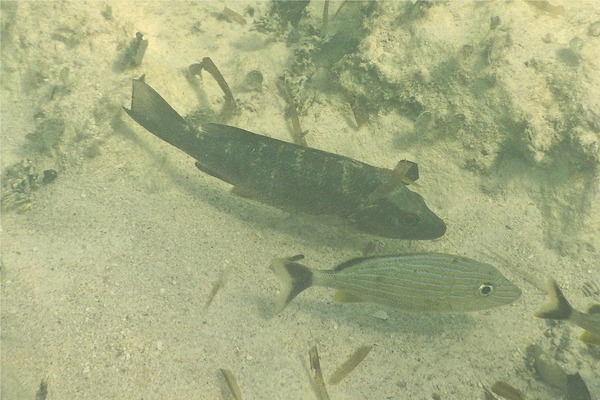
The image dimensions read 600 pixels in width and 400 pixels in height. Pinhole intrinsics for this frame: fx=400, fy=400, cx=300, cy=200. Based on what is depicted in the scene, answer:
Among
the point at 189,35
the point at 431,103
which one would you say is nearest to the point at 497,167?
the point at 431,103

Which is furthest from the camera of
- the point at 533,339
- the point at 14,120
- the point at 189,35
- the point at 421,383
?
the point at 189,35

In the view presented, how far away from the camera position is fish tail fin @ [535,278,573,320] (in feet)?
9.27

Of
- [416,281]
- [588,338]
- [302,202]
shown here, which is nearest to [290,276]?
[416,281]

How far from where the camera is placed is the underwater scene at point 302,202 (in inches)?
118

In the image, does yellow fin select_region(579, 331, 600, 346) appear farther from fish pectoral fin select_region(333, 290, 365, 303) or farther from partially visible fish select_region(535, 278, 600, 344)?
fish pectoral fin select_region(333, 290, 365, 303)

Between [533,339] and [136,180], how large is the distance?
4232mm

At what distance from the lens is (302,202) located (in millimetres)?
3947

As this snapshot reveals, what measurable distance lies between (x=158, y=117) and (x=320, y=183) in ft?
6.17

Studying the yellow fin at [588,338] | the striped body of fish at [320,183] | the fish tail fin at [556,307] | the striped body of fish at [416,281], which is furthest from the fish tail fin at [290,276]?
the yellow fin at [588,338]

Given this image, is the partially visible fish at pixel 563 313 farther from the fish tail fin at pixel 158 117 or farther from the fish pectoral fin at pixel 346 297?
the fish tail fin at pixel 158 117

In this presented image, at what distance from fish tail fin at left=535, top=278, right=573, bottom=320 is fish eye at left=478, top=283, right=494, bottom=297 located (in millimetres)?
376

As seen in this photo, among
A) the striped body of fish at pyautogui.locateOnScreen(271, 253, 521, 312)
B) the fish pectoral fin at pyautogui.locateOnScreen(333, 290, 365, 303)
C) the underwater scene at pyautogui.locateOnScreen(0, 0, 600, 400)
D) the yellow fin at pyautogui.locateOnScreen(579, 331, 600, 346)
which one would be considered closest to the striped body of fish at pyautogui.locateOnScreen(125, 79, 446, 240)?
the underwater scene at pyautogui.locateOnScreen(0, 0, 600, 400)

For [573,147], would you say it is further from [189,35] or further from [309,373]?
[189,35]

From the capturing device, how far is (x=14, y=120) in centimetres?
518
